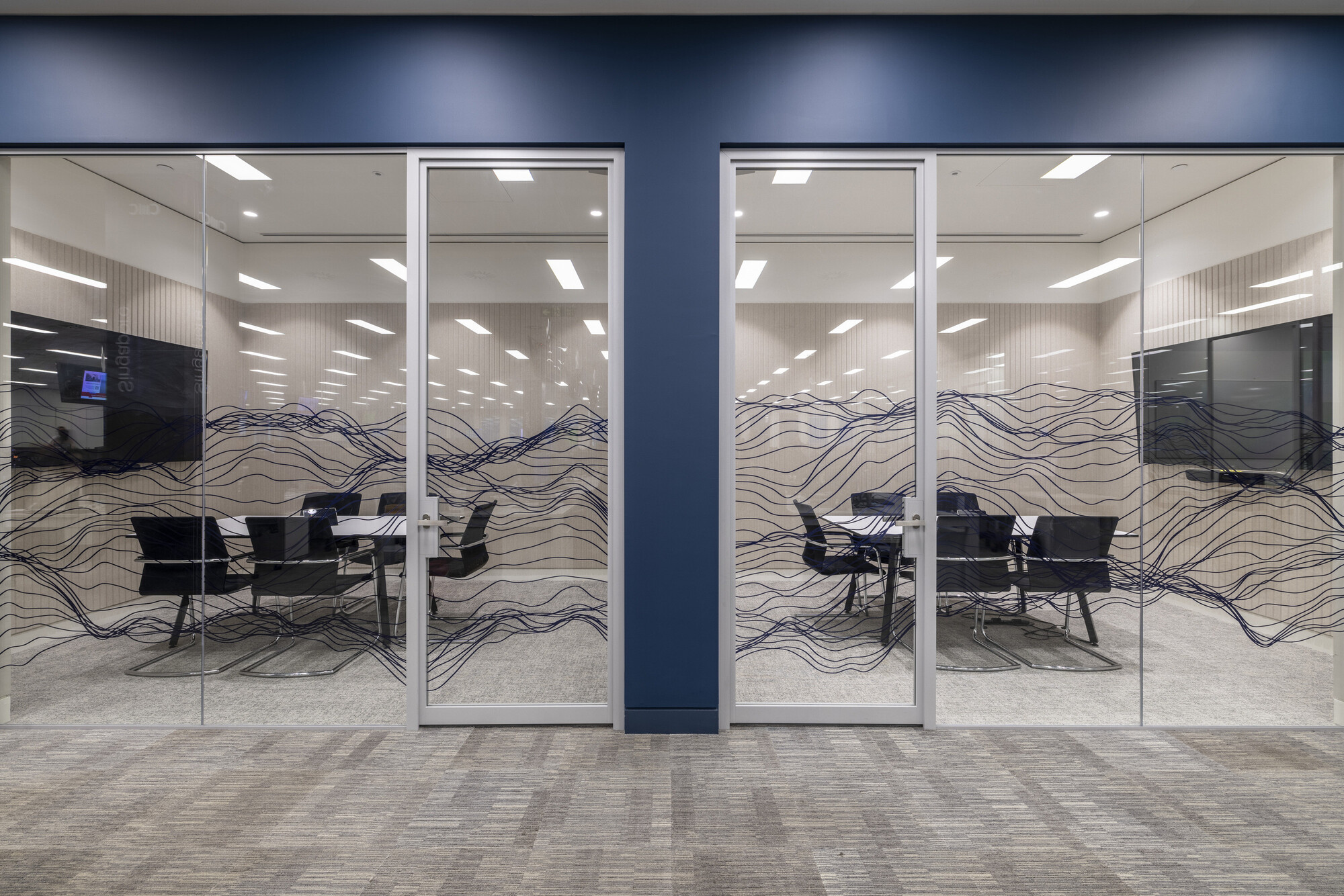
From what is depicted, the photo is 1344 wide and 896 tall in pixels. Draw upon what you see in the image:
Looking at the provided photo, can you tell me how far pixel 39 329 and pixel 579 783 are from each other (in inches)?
130

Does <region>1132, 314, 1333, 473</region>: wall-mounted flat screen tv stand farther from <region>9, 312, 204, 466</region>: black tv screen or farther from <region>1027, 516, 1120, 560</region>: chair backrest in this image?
<region>9, 312, 204, 466</region>: black tv screen

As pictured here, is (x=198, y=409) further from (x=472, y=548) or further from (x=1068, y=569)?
(x=1068, y=569)

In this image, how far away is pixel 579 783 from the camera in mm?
2301

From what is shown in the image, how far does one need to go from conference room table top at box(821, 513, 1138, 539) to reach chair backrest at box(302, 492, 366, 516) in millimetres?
2111

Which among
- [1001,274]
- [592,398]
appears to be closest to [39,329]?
[592,398]

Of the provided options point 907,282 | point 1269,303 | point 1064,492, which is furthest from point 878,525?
point 1269,303

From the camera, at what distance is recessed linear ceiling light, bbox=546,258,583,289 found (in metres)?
2.81

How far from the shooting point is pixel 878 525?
9.25ft

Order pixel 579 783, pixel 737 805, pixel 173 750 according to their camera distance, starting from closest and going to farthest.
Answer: pixel 737 805 < pixel 579 783 < pixel 173 750

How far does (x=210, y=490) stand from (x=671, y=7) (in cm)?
315

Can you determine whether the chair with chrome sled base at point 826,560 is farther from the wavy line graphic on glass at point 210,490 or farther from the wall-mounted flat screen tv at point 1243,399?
the wall-mounted flat screen tv at point 1243,399

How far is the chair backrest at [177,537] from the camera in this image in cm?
280

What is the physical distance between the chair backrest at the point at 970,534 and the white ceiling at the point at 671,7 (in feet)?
7.79

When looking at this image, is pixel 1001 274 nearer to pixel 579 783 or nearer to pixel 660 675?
→ pixel 660 675
